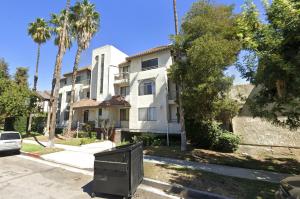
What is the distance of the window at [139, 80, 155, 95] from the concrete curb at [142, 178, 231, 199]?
50.4 ft

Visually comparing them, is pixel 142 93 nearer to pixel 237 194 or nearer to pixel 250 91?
pixel 250 91

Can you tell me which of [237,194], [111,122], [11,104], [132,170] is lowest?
[237,194]

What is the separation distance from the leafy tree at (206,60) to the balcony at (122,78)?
1139cm

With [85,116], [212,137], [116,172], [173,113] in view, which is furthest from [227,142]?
[85,116]

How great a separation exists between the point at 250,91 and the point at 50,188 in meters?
18.0

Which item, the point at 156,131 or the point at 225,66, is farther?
the point at 156,131

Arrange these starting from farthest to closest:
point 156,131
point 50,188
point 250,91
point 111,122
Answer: point 111,122, point 156,131, point 250,91, point 50,188

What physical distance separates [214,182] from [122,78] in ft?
68.7

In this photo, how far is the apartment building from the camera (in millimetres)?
21828

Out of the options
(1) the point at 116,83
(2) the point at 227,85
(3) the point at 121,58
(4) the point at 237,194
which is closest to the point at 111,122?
(1) the point at 116,83

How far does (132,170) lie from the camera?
6.84 metres

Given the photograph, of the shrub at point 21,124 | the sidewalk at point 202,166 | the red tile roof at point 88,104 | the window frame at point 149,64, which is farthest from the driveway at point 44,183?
the shrub at point 21,124

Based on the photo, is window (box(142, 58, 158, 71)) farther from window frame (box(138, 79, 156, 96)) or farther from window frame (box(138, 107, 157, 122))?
window frame (box(138, 107, 157, 122))

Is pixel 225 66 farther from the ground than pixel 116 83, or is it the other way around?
pixel 116 83
